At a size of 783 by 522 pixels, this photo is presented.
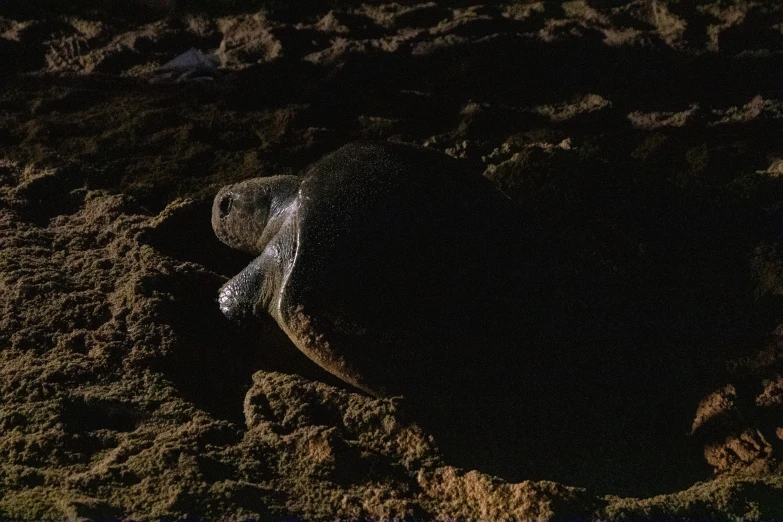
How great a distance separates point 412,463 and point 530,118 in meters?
1.96

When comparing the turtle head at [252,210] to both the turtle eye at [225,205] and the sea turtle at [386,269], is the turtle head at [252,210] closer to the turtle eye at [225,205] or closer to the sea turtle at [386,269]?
the turtle eye at [225,205]

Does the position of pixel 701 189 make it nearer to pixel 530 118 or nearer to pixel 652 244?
pixel 652 244

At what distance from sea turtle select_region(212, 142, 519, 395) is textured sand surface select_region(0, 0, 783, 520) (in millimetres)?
120

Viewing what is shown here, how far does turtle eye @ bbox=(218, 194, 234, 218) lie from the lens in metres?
2.51

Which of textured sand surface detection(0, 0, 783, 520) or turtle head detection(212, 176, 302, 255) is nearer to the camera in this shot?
textured sand surface detection(0, 0, 783, 520)

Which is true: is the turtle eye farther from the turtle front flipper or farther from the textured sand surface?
the turtle front flipper

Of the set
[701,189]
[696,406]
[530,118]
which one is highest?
[530,118]

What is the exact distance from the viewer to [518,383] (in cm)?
187

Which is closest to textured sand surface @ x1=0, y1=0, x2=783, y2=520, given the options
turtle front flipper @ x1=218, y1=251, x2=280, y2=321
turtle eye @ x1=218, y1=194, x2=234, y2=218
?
turtle front flipper @ x1=218, y1=251, x2=280, y2=321

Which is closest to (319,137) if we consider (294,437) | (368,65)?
(368,65)

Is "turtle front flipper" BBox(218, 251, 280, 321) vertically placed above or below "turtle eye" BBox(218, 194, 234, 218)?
below

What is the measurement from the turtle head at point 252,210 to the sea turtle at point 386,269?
0.19m

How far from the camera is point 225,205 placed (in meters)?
2.52

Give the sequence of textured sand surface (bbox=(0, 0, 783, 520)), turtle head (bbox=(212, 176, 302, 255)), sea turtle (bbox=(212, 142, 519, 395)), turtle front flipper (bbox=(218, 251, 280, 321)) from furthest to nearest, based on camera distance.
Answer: turtle head (bbox=(212, 176, 302, 255)), turtle front flipper (bbox=(218, 251, 280, 321)), sea turtle (bbox=(212, 142, 519, 395)), textured sand surface (bbox=(0, 0, 783, 520))
